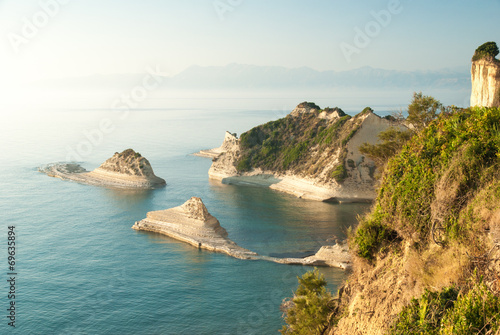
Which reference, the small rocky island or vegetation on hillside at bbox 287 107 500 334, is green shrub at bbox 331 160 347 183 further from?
vegetation on hillside at bbox 287 107 500 334

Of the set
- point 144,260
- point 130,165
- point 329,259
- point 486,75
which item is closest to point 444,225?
point 329,259

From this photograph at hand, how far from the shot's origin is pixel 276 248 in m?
44.5

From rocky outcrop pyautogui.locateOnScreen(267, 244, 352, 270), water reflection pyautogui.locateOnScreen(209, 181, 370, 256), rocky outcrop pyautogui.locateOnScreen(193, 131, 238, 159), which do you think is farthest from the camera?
rocky outcrop pyautogui.locateOnScreen(193, 131, 238, 159)

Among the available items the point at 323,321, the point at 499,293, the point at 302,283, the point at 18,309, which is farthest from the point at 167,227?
the point at 499,293

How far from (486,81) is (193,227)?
31456 millimetres

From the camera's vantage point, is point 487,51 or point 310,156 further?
point 310,156

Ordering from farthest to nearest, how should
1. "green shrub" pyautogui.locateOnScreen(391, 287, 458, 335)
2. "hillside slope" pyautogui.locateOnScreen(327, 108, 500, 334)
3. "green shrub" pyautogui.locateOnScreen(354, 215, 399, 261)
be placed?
"green shrub" pyautogui.locateOnScreen(354, 215, 399, 261)
"hillside slope" pyautogui.locateOnScreen(327, 108, 500, 334)
"green shrub" pyautogui.locateOnScreen(391, 287, 458, 335)

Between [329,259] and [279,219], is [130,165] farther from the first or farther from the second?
[329,259]

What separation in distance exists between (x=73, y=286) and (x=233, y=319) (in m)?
14.1

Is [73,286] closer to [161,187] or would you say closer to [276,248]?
[276,248]

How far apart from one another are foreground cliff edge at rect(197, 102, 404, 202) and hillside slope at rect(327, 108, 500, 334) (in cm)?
4638

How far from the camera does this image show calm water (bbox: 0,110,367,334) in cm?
3009

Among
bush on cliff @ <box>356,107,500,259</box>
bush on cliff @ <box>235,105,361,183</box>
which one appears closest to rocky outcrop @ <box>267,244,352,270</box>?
bush on cliff @ <box>356,107,500,259</box>

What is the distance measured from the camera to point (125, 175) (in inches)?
3086
